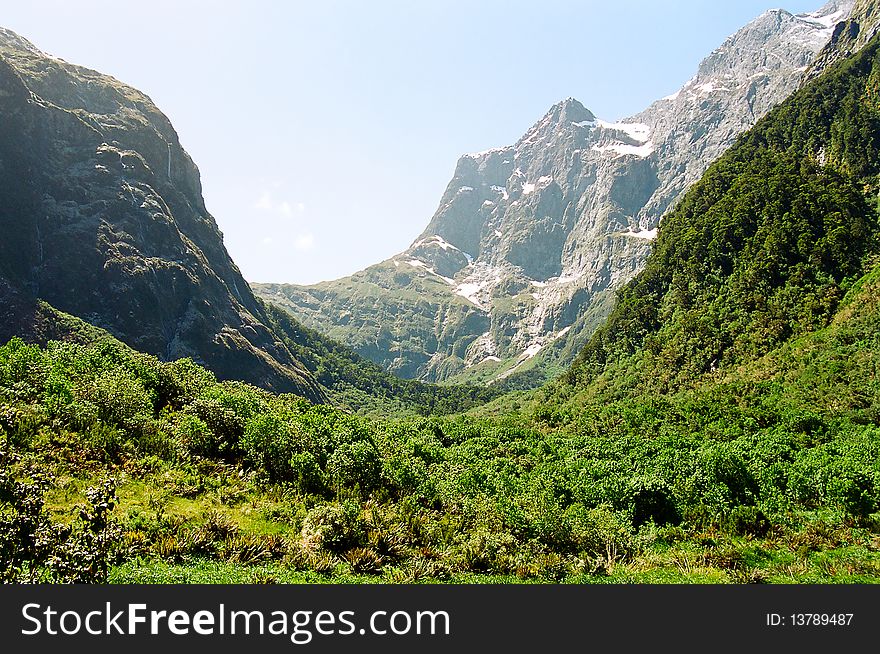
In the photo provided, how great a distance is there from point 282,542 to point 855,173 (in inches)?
4588

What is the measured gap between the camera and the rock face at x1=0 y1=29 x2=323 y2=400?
137 m

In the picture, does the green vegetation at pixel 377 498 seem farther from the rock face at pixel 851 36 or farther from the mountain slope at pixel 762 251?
the rock face at pixel 851 36

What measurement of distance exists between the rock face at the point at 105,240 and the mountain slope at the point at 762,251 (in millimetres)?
116362

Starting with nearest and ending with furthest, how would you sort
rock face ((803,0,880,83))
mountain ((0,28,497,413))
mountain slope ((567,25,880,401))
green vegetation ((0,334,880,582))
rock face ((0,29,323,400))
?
1. green vegetation ((0,334,880,582))
2. mountain slope ((567,25,880,401))
3. rock face ((803,0,880,83))
4. mountain ((0,28,497,413))
5. rock face ((0,29,323,400))

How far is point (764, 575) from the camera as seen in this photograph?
16.5 meters

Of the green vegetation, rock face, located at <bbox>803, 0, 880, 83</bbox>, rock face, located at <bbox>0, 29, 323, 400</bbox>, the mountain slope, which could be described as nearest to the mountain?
rock face, located at <bbox>0, 29, 323, 400</bbox>

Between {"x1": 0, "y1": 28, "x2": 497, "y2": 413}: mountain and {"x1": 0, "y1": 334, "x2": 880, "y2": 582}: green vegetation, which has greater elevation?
{"x1": 0, "y1": 28, "x2": 497, "y2": 413}: mountain

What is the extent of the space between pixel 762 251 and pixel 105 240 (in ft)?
571

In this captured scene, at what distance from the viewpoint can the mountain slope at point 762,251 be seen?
70625 mm

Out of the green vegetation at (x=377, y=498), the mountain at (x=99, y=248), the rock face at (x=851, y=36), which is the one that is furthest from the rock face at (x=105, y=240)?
the rock face at (x=851, y=36)

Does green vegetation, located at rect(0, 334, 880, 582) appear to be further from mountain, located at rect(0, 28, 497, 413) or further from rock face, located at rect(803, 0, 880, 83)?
rock face, located at rect(803, 0, 880, 83)

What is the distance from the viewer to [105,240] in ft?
485

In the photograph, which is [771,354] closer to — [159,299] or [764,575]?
[764,575]

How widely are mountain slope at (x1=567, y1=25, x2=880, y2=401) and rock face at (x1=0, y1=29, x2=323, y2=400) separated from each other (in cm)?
11636
